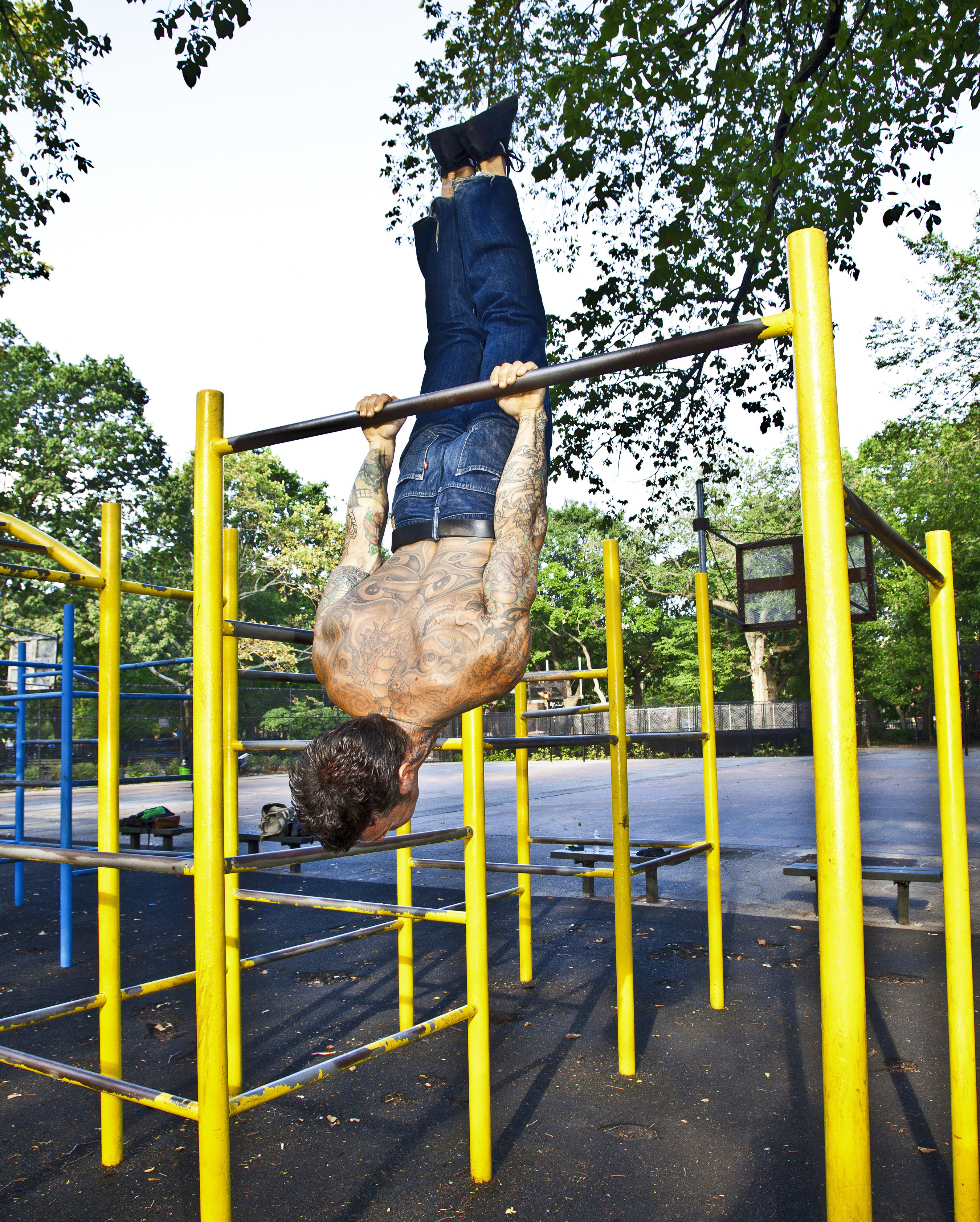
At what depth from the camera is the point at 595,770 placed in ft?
56.7

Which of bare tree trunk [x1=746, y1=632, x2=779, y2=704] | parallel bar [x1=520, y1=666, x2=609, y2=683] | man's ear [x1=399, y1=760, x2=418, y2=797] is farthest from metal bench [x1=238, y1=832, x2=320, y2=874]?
bare tree trunk [x1=746, y1=632, x2=779, y2=704]

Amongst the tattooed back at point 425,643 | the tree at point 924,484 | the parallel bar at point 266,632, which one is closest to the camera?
the tattooed back at point 425,643

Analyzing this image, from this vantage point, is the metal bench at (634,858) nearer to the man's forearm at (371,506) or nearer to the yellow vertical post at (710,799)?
the yellow vertical post at (710,799)

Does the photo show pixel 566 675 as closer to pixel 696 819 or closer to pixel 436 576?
pixel 436 576

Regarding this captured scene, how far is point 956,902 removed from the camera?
6.11 ft

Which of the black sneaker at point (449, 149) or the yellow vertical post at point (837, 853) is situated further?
the black sneaker at point (449, 149)

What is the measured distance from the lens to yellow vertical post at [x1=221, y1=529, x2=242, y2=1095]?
2.30 meters

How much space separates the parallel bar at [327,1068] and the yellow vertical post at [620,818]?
2.92 ft

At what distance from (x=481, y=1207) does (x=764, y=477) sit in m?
28.9

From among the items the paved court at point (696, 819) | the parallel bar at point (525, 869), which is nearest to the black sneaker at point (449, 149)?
the parallel bar at point (525, 869)

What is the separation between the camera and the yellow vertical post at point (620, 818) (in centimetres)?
273

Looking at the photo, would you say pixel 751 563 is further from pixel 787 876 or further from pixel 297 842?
pixel 297 842

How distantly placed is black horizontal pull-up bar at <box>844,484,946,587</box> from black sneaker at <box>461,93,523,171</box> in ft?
5.59

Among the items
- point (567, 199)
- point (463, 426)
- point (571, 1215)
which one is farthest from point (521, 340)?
point (567, 199)
